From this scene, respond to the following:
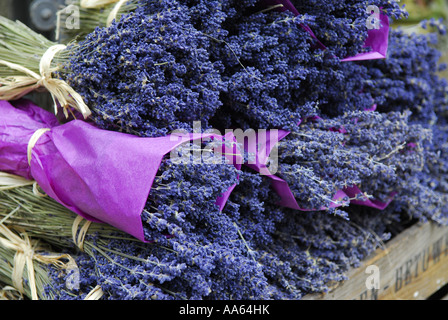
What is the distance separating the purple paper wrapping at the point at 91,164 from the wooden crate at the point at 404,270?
53cm

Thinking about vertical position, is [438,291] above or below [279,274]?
below

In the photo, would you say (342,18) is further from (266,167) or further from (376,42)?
(266,167)

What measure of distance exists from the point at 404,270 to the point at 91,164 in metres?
1.01

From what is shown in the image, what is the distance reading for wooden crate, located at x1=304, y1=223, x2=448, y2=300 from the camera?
1199 millimetres

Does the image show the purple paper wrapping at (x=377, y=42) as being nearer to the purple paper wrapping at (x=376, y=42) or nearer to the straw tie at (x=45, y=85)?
the purple paper wrapping at (x=376, y=42)

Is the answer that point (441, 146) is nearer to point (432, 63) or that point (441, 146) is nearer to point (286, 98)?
point (432, 63)

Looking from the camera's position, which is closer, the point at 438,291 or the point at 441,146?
the point at 441,146

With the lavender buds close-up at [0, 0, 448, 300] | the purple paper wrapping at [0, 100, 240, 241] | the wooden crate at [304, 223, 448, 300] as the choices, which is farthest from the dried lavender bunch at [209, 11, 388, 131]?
the wooden crate at [304, 223, 448, 300]

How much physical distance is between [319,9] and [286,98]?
211 millimetres

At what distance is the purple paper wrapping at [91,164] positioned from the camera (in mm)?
792

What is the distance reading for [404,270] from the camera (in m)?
1.37

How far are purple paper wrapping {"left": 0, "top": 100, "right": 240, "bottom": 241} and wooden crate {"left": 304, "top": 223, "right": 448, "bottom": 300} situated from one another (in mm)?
526

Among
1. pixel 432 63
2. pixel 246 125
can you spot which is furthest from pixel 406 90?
pixel 246 125

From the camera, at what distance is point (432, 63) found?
146cm
